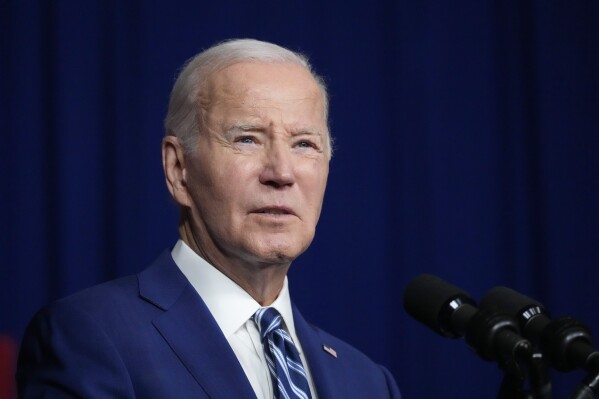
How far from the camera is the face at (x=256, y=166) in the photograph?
186 cm

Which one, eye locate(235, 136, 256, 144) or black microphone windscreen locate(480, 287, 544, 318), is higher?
eye locate(235, 136, 256, 144)

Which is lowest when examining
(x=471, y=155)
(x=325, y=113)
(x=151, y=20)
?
(x=471, y=155)

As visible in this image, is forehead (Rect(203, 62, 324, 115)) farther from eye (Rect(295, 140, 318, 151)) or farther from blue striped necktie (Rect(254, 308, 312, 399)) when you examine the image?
blue striped necktie (Rect(254, 308, 312, 399))

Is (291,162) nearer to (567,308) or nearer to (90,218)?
(90,218)

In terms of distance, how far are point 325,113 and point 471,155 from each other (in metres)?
1.25

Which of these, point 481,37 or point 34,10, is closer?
point 34,10

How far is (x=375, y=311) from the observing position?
312 centimetres

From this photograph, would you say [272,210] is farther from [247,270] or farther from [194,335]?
[194,335]

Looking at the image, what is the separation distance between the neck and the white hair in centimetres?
20

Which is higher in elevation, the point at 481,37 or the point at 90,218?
the point at 481,37

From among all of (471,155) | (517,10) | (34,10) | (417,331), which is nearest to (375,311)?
(417,331)

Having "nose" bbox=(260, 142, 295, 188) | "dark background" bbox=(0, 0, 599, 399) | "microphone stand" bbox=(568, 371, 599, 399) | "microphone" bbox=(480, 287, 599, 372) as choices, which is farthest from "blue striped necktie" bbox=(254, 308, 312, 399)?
"dark background" bbox=(0, 0, 599, 399)

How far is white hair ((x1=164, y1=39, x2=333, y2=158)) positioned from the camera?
78.0 inches

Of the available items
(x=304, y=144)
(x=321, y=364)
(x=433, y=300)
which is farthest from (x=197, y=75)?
(x=433, y=300)
